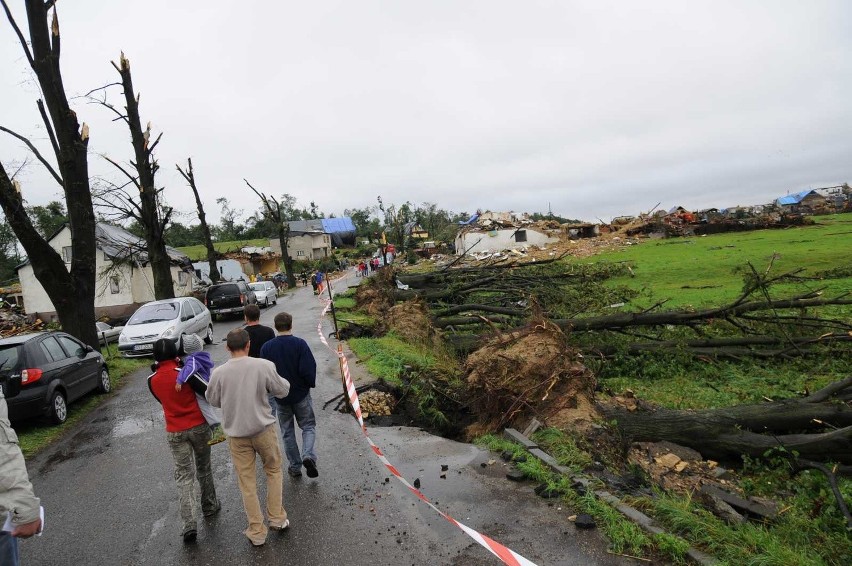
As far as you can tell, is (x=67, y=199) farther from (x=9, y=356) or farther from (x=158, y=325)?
(x=9, y=356)

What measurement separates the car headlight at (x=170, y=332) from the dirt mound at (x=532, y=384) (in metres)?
9.39

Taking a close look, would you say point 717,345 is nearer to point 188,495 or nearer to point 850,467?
point 850,467

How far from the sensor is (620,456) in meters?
5.84

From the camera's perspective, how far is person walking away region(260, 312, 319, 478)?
5508 mm

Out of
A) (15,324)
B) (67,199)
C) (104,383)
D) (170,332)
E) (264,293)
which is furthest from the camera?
(264,293)

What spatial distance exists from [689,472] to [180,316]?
43.7ft

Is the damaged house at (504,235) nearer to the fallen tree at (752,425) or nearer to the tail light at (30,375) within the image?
the tail light at (30,375)

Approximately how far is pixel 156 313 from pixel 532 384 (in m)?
12.0

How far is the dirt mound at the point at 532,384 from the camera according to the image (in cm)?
677

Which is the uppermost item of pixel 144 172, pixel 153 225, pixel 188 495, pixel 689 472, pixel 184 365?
pixel 144 172

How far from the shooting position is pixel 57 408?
827cm

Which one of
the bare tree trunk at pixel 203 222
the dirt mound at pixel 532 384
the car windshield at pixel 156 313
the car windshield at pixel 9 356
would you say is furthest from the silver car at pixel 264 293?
the dirt mound at pixel 532 384

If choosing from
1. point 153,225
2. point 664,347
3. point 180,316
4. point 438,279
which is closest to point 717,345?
point 664,347

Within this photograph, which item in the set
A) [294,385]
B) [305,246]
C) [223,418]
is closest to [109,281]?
[294,385]
